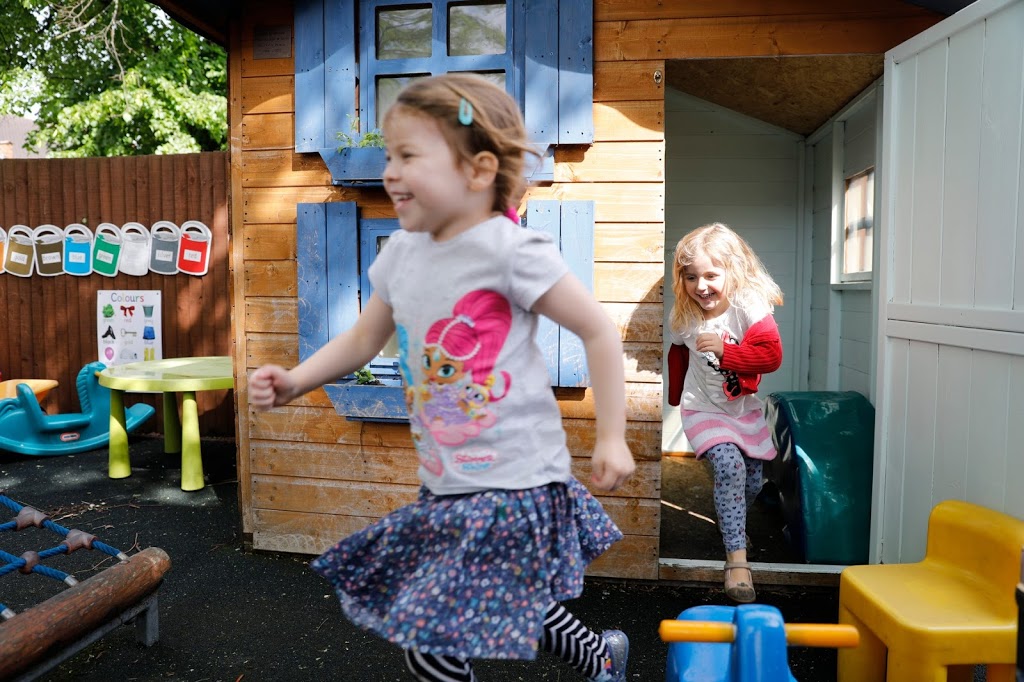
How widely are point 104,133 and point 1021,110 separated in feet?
50.2

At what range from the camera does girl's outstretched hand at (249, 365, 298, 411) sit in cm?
165

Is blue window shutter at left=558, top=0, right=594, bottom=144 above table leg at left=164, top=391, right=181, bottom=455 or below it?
above

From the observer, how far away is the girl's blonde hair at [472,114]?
4.89ft

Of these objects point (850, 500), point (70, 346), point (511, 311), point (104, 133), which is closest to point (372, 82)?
point (511, 311)

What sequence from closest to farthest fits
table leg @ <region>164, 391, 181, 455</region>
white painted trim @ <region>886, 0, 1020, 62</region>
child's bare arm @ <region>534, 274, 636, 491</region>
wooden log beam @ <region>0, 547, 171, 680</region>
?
child's bare arm @ <region>534, 274, 636, 491</region>, wooden log beam @ <region>0, 547, 171, 680</region>, white painted trim @ <region>886, 0, 1020, 62</region>, table leg @ <region>164, 391, 181, 455</region>

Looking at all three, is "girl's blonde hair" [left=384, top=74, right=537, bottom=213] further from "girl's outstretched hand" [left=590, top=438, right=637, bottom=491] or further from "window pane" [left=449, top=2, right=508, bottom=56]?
"window pane" [left=449, top=2, right=508, bottom=56]

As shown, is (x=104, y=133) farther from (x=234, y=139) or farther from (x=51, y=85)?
(x=234, y=139)

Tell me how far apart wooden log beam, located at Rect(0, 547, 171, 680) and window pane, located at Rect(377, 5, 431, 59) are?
2311 millimetres

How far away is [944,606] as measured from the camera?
221cm

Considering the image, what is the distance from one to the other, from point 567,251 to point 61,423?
4.79 meters

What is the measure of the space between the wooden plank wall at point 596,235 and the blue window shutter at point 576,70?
7 centimetres

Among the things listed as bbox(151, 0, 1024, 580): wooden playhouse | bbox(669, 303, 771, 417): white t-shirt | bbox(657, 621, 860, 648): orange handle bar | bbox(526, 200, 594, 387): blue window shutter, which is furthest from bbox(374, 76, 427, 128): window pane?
bbox(657, 621, 860, 648): orange handle bar

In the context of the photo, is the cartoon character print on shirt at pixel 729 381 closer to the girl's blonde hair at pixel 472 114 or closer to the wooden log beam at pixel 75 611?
the girl's blonde hair at pixel 472 114

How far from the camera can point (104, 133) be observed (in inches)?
563
